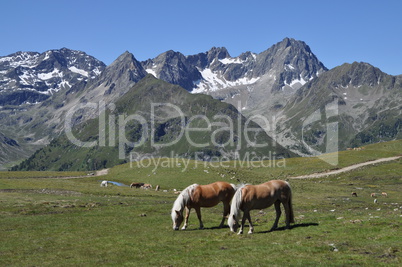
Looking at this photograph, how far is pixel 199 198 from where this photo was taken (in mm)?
31500

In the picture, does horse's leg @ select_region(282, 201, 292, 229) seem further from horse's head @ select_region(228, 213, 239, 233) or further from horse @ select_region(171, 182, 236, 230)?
horse @ select_region(171, 182, 236, 230)

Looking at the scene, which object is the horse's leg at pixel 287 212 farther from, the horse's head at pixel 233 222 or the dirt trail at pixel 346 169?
the dirt trail at pixel 346 169

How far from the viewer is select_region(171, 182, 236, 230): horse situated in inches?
1210

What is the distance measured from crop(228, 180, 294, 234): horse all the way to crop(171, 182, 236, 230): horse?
4.24 meters

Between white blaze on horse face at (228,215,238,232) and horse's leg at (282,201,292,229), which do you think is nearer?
white blaze on horse face at (228,215,238,232)

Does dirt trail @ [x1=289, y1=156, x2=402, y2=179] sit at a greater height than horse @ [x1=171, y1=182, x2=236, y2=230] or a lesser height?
lesser

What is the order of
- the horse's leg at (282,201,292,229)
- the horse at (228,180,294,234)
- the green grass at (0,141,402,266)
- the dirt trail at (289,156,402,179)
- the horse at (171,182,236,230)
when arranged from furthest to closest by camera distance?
the dirt trail at (289,156,402,179) → the horse at (171,182,236,230) → the horse's leg at (282,201,292,229) → the horse at (228,180,294,234) → the green grass at (0,141,402,266)

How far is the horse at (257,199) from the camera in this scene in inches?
1060

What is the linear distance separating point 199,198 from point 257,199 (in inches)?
242

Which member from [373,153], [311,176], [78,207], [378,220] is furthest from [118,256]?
[373,153]

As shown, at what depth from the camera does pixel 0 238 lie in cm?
2755

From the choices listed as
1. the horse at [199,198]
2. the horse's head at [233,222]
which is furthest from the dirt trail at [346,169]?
the horse's head at [233,222]

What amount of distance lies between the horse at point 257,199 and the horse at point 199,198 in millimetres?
4240

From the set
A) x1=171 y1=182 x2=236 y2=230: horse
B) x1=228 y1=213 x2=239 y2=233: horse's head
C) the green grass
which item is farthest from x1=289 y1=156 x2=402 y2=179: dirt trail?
x1=228 y1=213 x2=239 y2=233: horse's head
